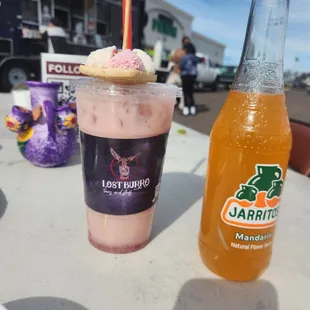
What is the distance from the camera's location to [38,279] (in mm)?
499

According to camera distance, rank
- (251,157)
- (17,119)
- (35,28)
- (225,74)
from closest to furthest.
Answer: (251,157), (17,119), (35,28), (225,74)

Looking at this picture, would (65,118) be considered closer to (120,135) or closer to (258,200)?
(120,135)

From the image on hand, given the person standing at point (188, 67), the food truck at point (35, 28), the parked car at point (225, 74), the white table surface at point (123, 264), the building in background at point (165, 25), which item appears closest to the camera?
the white table surface at point (123, 264)

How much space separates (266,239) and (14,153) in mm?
933

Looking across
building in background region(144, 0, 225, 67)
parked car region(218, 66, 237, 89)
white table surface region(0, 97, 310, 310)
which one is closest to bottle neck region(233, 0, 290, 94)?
white table surface region(0, 97, 310, 310)

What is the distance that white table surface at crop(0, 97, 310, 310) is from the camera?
1.56 feet

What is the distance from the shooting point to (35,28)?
402cm

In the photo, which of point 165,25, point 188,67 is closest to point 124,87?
point 188,67

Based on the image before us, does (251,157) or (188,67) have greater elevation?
(188,67)

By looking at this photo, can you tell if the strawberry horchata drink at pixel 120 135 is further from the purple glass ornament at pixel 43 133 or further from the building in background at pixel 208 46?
the building in background at pixel 208 46

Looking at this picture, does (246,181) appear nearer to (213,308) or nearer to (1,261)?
(213,308)

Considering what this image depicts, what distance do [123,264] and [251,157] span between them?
0.30m

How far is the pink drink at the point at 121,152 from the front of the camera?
52 cm

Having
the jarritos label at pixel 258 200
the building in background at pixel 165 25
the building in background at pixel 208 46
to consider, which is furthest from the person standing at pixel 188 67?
the building in background at pixel 208 46
